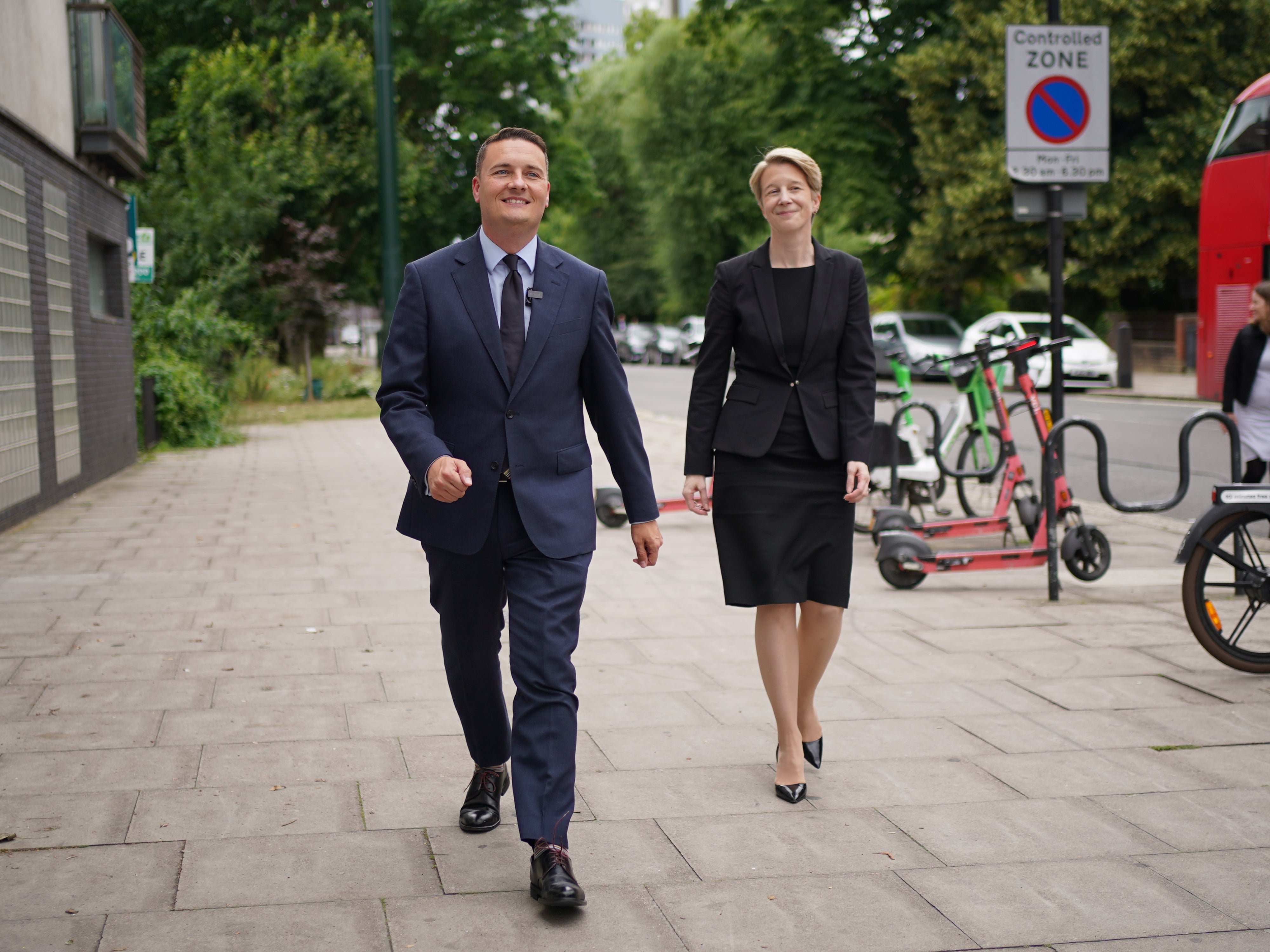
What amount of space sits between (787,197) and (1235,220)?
50.7 ft

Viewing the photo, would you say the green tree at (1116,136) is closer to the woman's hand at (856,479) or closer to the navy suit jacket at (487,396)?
the woman's hand at (856,479)

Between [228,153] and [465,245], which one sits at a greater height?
[228,153]

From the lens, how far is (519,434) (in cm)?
342

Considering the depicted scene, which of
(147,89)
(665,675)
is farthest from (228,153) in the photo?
(665,675)

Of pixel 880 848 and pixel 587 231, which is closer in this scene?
pixel 880 848

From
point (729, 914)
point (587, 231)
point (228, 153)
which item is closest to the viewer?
point (729, 914)

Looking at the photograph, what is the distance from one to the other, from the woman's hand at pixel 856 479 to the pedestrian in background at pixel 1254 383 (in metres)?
4.69

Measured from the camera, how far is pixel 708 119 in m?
49.8

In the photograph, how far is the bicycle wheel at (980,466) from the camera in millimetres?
8719

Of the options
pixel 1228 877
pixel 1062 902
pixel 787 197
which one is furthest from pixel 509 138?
pixel 1228 877

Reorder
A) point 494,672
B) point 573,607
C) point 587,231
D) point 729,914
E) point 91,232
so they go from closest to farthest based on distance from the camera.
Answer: point 729,914 < point 573,607 < point 494,672 < point 91,232 < point 587,231

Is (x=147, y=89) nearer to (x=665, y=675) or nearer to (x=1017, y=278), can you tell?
(x=1017, y=278)

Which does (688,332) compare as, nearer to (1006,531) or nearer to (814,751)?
(1006,531)

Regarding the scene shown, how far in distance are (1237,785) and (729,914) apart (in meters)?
1.83
